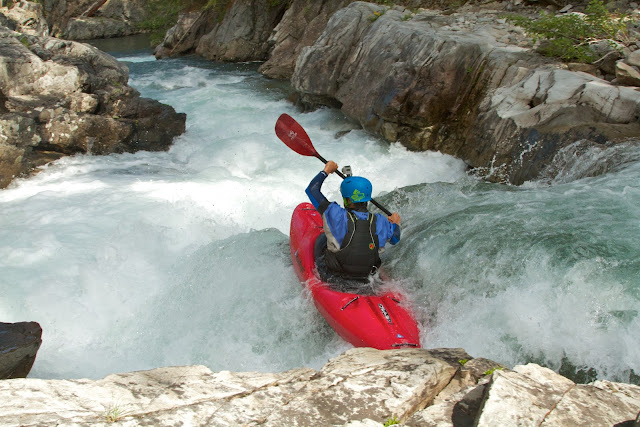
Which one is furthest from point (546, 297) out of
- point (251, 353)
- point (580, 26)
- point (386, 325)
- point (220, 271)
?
point (580, 26)

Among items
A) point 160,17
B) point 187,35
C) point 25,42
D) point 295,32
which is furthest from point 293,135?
point 160,17

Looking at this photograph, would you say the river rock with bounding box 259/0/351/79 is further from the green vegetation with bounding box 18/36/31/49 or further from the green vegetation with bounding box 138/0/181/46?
the green vegetation with bounding box 138/0/181/46

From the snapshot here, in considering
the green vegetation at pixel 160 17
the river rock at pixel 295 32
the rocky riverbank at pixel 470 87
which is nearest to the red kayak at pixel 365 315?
the rocky riverbank at pixel 470 87

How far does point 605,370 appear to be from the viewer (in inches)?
104

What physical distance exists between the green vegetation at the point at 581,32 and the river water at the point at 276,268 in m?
1.82

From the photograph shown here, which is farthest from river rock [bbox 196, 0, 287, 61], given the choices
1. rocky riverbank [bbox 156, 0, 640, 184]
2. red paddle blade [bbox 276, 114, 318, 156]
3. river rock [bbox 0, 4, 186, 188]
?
red paddle blade [bbox 276, 114, 318, 156]

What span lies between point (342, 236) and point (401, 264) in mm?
782

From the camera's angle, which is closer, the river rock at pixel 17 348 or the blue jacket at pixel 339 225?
the river rock at pixel 17 348

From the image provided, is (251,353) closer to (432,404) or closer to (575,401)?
(432,404)

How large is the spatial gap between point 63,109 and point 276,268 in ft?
15.0

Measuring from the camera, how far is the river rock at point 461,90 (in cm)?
535

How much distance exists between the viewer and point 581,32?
6.29 metres

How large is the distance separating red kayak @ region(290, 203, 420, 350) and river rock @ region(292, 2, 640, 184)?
289cm

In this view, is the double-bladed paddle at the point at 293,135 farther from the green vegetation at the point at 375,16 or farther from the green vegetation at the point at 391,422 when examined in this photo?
the green vegetation at the point at 375,16
